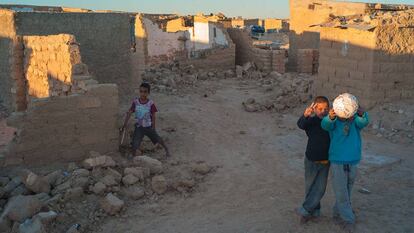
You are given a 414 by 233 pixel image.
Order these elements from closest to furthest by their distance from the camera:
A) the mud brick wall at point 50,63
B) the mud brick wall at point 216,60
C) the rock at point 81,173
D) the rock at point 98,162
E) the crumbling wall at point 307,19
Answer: the rock at point 81,173, the rock at point 98,162, the mud brick wall at point 50,63, the crumbling wall at point 307,19, the mud brick wall at point 216,60

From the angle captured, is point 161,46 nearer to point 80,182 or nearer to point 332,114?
point 80,182

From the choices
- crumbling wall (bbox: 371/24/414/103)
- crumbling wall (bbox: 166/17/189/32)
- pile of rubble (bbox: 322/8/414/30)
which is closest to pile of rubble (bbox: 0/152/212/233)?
crumbling wall (bbox: 371/24/414/103)

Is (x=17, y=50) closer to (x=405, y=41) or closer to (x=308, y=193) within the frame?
(x=308, y=193)

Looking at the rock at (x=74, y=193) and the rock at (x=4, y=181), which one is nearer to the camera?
the rock at (x=74, y=193)

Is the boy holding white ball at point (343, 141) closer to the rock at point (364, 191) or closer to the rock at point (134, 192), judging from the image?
the rock at point (364, 191)

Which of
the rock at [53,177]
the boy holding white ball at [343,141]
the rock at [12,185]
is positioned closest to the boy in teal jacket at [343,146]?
the boy holding white ball at [343,141]

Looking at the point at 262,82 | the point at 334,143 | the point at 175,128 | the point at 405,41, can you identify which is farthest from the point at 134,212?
the point at 262,82

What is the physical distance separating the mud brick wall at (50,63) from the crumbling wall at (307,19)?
→ 10333 millimetres

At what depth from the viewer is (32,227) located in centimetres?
497

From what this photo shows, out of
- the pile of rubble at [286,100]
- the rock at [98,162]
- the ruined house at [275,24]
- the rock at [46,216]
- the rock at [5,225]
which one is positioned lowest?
the rock at [5,225]

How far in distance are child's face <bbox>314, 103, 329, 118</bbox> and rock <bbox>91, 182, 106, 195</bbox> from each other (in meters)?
2.95

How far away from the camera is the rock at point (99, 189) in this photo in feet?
19.4

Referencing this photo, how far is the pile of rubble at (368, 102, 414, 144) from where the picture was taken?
853 centimetres

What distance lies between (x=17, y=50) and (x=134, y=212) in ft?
15.4
